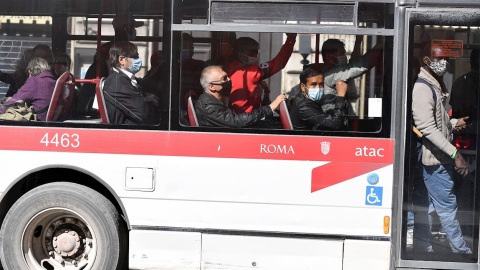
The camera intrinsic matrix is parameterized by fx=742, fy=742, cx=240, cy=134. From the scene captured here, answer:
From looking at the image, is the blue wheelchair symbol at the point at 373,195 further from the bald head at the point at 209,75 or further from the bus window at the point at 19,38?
the bus window at the point at 19,38

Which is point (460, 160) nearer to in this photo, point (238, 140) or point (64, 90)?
point (238, 140)

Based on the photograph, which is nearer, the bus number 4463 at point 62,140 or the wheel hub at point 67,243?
the bus number 4463 at point 62,140

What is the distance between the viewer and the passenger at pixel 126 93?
20.8ft

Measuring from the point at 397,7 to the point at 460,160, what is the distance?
1374mm

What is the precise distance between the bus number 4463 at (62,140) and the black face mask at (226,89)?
1297 mm

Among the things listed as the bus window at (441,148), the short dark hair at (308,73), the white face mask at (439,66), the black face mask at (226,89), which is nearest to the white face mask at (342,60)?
the short dark hair at (308,73)

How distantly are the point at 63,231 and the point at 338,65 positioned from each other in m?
2.84

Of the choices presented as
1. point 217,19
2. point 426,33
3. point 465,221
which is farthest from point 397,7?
point 465,221

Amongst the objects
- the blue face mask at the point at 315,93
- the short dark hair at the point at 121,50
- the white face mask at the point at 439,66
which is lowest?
the blue face mask at the point at 315,93

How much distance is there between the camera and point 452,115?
6180 mm

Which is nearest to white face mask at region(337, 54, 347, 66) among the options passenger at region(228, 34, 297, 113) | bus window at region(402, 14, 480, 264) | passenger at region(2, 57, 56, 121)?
passenger at region(228, 34, 297, 113)

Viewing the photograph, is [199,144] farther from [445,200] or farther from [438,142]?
[445,200]

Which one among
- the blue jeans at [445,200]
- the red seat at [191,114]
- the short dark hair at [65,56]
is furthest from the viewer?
the short dark hair at [65,56]

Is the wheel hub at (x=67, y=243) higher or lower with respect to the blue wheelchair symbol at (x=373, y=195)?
lower
